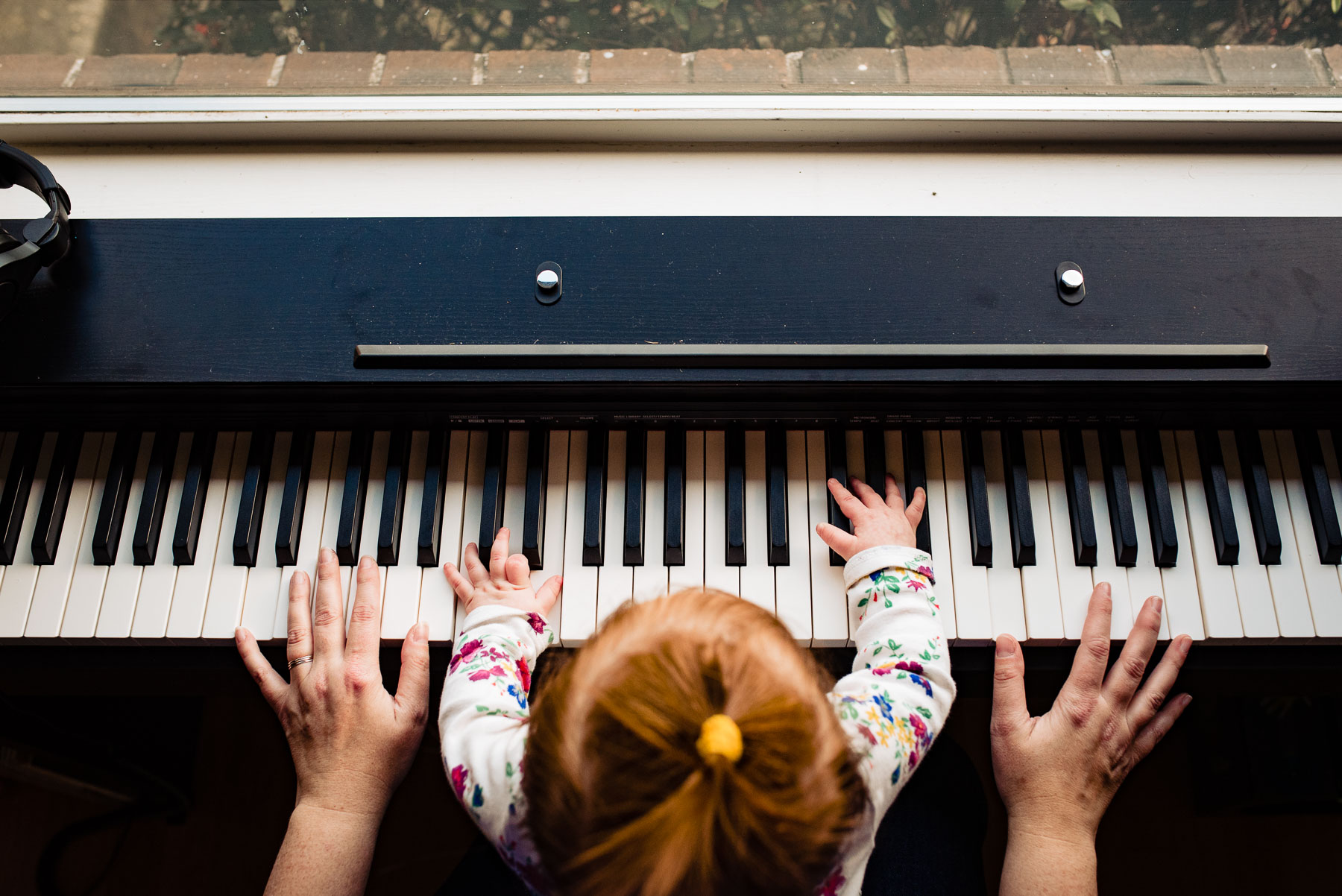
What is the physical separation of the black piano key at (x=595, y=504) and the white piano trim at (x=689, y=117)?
0.49m

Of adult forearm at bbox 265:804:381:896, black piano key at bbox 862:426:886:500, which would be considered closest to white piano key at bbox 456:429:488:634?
adult forearm at bbox 265:804:381:896

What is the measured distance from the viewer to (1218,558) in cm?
118

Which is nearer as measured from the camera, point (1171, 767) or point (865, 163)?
point (865, 163)

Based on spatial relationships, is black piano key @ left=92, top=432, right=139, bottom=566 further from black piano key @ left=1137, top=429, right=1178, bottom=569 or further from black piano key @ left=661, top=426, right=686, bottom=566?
black piano key @ left=1137, top=429, right=1178, bottom=569

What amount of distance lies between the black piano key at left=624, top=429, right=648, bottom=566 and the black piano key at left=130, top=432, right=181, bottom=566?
26.5 inches

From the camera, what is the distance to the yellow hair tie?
750 mm

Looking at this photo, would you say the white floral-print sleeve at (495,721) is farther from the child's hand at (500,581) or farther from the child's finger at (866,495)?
the child's finger at (866,495)

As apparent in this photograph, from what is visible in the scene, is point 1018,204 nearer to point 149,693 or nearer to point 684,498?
point 684,498

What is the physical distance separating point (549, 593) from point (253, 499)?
1.49 feet

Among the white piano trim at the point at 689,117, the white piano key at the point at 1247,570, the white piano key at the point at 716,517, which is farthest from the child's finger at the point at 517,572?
the white piano key at the point at 1247,570

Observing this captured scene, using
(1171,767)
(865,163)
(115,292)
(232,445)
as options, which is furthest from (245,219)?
(1171,767)

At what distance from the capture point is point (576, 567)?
3.86 ft

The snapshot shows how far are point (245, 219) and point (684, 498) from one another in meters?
0.74

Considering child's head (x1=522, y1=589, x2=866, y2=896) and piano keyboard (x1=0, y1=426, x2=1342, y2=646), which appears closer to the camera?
child's head (x1=522, y1=589, x2=866, y2=896)
